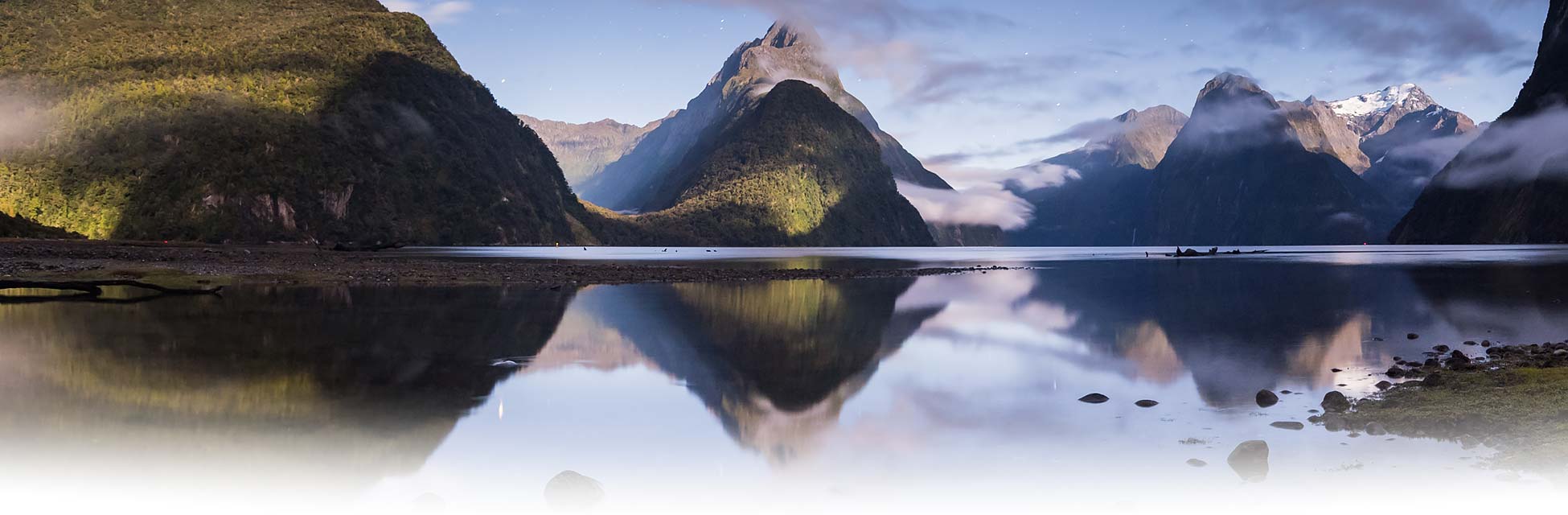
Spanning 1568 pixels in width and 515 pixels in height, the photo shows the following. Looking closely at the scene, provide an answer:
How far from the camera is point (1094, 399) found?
47.4 ft

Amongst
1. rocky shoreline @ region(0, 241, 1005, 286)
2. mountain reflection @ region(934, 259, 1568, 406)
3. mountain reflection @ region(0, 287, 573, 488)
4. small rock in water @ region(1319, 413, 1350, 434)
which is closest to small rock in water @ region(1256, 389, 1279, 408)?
mountain reflection @ region(934, 259, 1568, 406)

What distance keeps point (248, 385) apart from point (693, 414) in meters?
7.01

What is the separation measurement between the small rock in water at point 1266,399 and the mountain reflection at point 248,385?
11.4 m

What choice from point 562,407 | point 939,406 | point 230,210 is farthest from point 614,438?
point 230,210

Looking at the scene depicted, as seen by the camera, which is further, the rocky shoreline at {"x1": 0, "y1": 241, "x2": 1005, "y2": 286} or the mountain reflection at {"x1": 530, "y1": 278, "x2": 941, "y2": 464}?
the rocky shoreline at {"x1": 0, "y1": 241, "x2": 1005, "y2": 286}

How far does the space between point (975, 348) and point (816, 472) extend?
12978 millimetres

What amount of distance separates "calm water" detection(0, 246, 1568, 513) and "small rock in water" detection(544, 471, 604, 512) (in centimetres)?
17

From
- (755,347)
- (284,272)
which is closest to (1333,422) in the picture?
(755,347)

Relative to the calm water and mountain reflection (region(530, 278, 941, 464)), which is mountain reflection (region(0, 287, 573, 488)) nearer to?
the calm water

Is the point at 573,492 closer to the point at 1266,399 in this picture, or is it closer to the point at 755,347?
the point at 1266,399

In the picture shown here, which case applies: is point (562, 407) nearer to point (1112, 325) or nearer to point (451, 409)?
point (451, 409)

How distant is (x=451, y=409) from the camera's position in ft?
41.7

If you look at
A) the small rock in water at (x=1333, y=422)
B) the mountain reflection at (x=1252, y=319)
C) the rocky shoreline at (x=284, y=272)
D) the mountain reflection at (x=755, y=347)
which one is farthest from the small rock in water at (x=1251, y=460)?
the rocky shoreline at (x=284, y=272)

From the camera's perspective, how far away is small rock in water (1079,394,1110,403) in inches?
565
